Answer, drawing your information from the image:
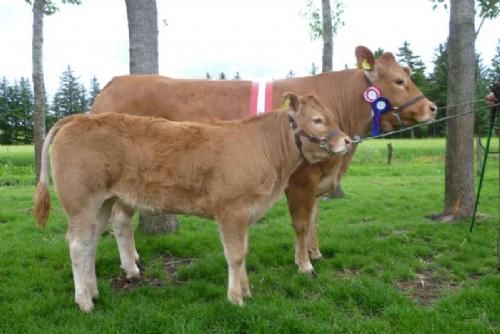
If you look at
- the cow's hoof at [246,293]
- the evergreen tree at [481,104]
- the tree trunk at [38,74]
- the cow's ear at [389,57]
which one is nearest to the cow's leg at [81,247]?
the cow's hoof at [246,293]

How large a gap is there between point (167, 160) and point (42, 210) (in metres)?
1.29

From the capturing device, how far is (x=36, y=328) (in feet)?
13.5

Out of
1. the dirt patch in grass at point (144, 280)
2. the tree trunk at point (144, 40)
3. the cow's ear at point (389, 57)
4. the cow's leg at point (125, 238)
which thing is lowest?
the dirt patch in grass at point (144, 280)

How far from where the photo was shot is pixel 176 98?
236 inches

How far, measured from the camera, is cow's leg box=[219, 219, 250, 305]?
15.0ft

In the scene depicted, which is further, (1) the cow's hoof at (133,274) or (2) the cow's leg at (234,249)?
(1) the cow's hoof at (133,274)

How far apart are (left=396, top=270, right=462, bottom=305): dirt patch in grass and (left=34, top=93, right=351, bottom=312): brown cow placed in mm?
1719

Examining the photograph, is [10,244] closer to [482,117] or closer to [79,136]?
[79,136]

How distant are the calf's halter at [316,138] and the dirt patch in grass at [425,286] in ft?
5.73

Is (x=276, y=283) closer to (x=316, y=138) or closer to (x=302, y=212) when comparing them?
(x=302, y=212)

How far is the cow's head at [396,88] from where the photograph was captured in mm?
5863

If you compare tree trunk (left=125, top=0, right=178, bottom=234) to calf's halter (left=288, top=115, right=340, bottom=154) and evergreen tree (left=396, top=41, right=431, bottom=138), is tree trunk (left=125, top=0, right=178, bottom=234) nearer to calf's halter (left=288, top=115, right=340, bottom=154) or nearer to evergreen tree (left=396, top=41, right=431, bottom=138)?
calf's halter (left=288, top=115, right=340, bottom=154)

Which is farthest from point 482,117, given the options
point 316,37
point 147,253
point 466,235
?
point 147,253

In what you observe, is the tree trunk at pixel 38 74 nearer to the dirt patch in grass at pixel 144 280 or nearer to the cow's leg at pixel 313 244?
the dirt patch in grass at pixel 144 280
